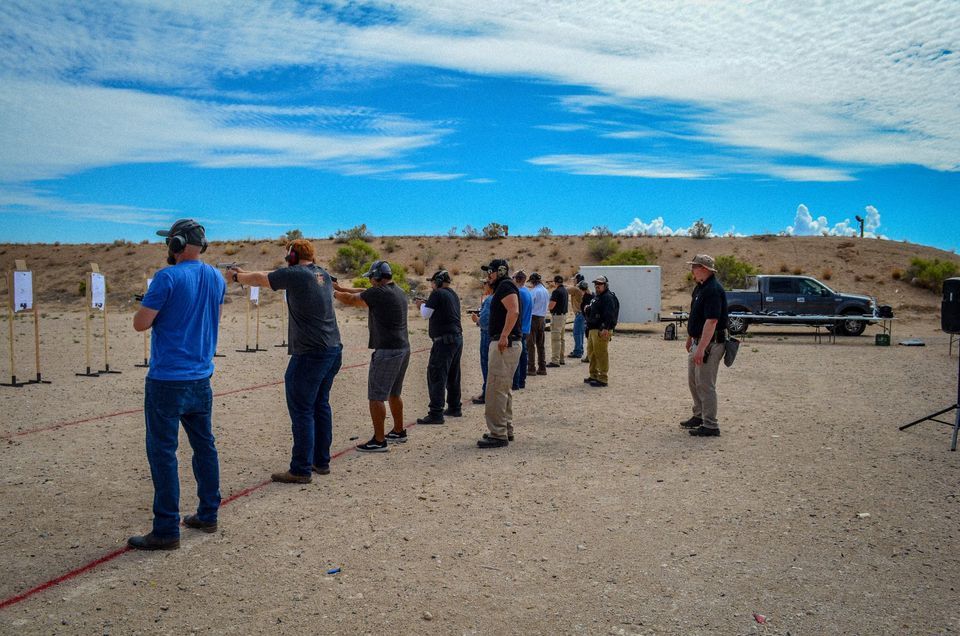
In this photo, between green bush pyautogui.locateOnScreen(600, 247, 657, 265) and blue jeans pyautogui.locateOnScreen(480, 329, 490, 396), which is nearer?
blue jeans pyautogui.locateOnScreen(480, 329, 490, 396)

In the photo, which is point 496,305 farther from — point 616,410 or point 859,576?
point 859,576

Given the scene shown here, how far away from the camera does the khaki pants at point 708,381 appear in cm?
841

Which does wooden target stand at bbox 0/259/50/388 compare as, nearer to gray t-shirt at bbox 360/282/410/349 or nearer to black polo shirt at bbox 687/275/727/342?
gray t-shirt at bbox 360/282/410/349

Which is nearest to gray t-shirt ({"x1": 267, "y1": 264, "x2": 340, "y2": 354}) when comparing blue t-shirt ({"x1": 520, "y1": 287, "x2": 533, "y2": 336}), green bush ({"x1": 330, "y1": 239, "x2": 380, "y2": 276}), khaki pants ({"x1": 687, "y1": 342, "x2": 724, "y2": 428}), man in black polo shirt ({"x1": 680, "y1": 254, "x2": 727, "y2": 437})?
man in black polo shirt ({"x1": 680, "y1": 254, "x2": 727, "y2": 437})

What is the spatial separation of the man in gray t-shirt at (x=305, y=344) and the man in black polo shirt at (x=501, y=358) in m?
1.96

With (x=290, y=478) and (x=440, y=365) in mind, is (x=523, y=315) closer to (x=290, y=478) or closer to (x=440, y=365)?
(x=440, y=365)

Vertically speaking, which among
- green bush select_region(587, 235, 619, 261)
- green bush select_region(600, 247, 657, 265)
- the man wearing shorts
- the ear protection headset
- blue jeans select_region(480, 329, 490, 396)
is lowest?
blue jeans select_region(480, 329, 490, 396)

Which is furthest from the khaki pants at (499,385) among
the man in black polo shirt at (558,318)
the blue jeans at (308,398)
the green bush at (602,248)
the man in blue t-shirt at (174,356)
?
the green bush at (602,248)

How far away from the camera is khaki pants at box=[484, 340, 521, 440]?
7.82 metres

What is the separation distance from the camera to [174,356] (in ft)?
15.6

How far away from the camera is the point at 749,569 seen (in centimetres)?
468

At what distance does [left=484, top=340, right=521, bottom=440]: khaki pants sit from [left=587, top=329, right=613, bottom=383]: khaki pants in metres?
4.76

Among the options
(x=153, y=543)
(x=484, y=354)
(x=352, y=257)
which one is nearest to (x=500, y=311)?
(x=484, y=354)

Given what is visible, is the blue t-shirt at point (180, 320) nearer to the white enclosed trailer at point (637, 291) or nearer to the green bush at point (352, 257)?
the white enclosed trailer at point (637, 291)
